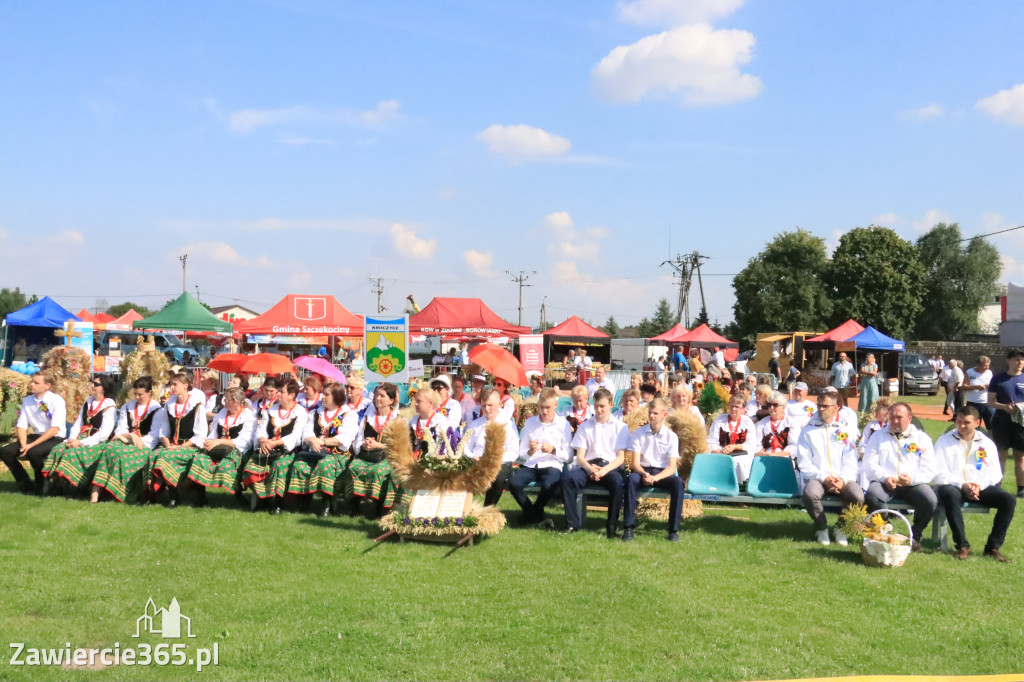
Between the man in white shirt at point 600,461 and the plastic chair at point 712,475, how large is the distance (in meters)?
0.78

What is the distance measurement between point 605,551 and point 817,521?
195cm

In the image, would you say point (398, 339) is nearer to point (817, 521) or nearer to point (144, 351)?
point (144, 351)

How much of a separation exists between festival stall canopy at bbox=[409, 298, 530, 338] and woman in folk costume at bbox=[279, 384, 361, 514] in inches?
699

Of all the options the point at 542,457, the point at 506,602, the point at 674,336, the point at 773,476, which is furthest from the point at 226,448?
the point at 674,336

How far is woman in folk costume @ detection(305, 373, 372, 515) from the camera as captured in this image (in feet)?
27.7

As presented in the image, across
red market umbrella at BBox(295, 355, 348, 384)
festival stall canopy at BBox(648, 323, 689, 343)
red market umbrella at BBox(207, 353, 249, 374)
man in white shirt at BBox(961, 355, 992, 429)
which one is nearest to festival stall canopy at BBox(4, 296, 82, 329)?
red market umbrella at BBox(207, 353, 249, 374)

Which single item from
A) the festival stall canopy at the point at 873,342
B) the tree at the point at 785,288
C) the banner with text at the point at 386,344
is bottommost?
the banner with text at the point at 386,344

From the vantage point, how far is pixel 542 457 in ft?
27.6

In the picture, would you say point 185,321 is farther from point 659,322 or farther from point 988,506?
point 659,322

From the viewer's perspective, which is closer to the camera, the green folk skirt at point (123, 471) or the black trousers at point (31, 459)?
the green folk skirt at point (123, 471)

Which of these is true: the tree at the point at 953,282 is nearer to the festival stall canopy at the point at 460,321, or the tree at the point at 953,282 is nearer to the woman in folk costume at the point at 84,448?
the festival stall canopy at the point at 460,321

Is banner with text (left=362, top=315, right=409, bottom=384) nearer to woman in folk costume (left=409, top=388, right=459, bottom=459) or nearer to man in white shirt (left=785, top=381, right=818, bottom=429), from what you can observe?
woman in folk costume (left=409, top=388, right=459, bottom=459)

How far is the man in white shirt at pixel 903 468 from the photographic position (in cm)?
732

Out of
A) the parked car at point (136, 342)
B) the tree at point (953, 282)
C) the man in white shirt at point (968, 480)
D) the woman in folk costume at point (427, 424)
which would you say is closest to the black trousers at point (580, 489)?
the woman in folk costume at point (427, 424)
